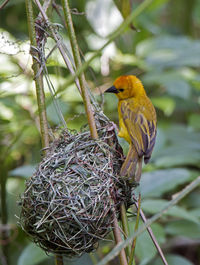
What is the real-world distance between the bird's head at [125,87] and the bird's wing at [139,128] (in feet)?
0.33

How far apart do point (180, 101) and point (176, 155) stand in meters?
1.89

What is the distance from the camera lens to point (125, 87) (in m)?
3.35

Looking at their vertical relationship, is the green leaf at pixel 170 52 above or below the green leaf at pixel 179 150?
above

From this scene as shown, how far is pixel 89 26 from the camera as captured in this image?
5.33 metres

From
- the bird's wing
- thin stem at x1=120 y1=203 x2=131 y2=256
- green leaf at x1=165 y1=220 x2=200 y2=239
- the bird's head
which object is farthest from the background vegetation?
thin stem at x1=120 y1=203 x2=131 y2=256

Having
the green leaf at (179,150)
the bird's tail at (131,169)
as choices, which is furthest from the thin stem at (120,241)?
the green leaf at (179,150)

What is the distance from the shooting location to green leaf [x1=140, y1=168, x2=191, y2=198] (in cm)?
284

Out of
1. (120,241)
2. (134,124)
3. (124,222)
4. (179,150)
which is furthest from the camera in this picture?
(179,150)

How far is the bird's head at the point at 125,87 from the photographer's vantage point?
131 inches

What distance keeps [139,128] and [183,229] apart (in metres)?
0.80

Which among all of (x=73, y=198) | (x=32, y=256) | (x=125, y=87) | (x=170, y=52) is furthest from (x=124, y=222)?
(x=170, y=52)

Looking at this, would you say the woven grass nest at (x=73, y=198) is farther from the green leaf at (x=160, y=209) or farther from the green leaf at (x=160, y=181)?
the green leaf at (x=160, y=181)

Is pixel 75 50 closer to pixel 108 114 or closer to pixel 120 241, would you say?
pixel 120 241

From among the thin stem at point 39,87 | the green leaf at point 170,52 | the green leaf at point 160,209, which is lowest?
the green leaf at point 160,209
